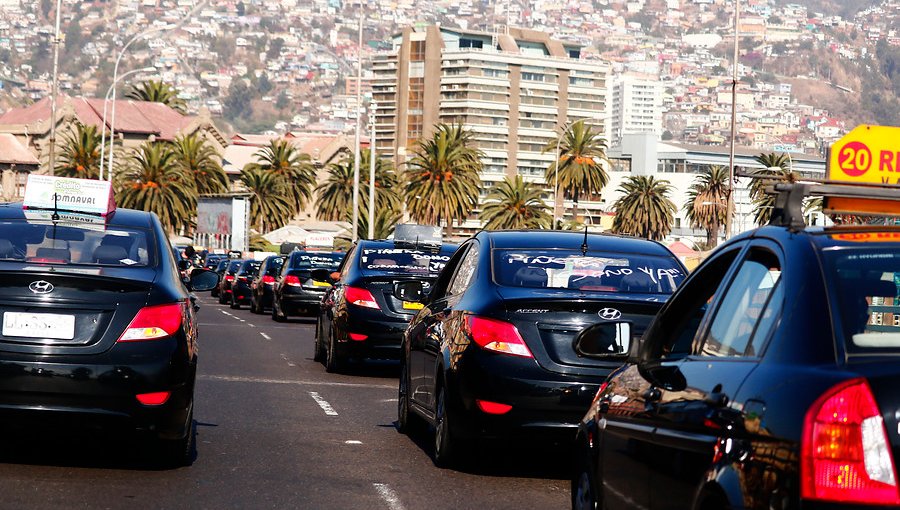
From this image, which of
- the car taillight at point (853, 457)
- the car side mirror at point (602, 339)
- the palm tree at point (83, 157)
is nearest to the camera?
the car taillight at point (853, 457)

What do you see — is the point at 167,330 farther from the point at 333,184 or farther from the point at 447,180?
the point at 333,184

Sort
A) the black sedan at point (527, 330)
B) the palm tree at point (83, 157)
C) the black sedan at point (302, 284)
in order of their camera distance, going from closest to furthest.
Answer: the black sedan at point (527, 330) < the black sedan at point (302, 284) < the palm tree at point (83, 157)

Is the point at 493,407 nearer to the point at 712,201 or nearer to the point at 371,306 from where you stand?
the point at 371,306

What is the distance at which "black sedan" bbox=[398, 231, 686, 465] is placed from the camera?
9500 mm

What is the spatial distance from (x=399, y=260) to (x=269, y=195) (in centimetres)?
9894

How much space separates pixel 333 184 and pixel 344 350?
332ft

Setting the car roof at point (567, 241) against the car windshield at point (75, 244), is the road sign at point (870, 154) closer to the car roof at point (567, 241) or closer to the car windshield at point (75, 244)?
the car roof at point (567, 241)

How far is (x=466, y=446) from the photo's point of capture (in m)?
10.0

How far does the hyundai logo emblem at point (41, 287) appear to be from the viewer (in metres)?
9.11

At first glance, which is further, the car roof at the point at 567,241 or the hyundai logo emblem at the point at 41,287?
the car roof at the point at 567,241

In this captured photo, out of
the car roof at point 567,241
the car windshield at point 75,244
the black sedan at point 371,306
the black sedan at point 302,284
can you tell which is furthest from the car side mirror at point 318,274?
the car windshield at point 75,244

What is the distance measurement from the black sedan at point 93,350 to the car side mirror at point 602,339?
3.86 metres

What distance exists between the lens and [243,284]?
1735 inches

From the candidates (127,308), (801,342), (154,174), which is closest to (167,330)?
(127,308)
